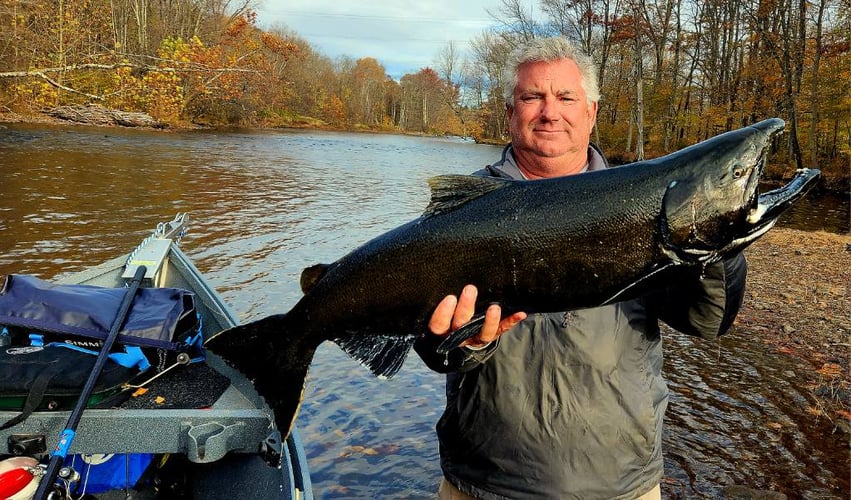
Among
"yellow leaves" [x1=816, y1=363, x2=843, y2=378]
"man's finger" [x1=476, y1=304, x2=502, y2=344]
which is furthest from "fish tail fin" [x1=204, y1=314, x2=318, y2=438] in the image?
"yellow leaves" [x1=816, y1=363, x2=843, y2=378]

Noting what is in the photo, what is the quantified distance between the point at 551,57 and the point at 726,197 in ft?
4.31

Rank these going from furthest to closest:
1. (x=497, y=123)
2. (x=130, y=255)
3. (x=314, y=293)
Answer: (x=497, y=123) < (x=130, y=255) < (x=314, y=293)

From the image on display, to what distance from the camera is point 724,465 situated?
5.78m

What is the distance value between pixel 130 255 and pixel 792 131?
2971 cm

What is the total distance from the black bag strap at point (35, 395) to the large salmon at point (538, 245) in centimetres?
183

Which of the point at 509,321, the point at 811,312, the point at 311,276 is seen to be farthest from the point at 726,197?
the point at 811,312

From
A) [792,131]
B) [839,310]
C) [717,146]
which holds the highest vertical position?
[792,131]

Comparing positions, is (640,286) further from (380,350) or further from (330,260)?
(330,260)

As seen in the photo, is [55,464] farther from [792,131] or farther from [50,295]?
[792,131]

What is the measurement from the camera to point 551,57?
287 cm

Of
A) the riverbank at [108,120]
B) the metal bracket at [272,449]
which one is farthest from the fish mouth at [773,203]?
the riverbank at [108,120]

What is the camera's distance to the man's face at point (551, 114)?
2760 mm

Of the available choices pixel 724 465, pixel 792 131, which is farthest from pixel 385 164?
pixel 724 465

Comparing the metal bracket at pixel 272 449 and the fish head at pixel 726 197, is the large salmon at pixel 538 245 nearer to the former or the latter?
the fish head at pixel 726 197
